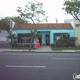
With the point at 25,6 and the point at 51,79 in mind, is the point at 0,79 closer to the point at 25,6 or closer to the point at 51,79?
the point at 51,79

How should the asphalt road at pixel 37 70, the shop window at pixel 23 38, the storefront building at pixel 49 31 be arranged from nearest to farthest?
1. the asphalt road at pixel 37 70
2. the storefront building at pixel 49 31
3. the shop window at pixel 23 38

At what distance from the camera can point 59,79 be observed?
6605 millimetres

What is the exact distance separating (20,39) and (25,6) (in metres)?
9.05

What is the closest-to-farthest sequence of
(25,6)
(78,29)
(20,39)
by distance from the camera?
1. (25,6)
2. (78,29)
3. (20,39)

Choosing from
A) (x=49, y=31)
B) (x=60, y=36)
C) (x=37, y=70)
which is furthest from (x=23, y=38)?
(x=37, y=70)

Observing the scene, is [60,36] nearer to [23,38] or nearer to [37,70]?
[23,38]

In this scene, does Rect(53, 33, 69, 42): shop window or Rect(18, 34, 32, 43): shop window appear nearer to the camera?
Rect(53, 33, 69, 42): shop window

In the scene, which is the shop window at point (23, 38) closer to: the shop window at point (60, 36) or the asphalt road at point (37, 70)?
the shop window at point (60, 36)

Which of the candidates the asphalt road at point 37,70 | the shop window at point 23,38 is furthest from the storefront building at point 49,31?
the asphalt road at point 37,70

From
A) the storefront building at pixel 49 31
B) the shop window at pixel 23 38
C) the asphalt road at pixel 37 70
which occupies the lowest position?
the asphalt road at pixel 37 70

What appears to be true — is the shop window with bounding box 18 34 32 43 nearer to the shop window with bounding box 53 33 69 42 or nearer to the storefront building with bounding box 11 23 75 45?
the storefront building with bounding box 11 23 75 45

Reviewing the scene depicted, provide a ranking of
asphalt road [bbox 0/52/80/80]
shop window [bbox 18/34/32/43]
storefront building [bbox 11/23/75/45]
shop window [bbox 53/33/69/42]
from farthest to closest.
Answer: shop window [bbox 18/34/32/43], shop window [bbox 53/33/69/42], storefront building [bbox 11/23/75/45], asphalt road [bbox 0/52/80/80]

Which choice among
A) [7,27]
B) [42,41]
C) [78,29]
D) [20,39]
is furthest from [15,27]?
[7,27]

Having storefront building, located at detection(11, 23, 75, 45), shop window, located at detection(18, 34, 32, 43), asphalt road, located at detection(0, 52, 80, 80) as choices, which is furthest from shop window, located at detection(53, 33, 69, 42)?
asphalt road, located at detection(0, 52, 80, 80)
